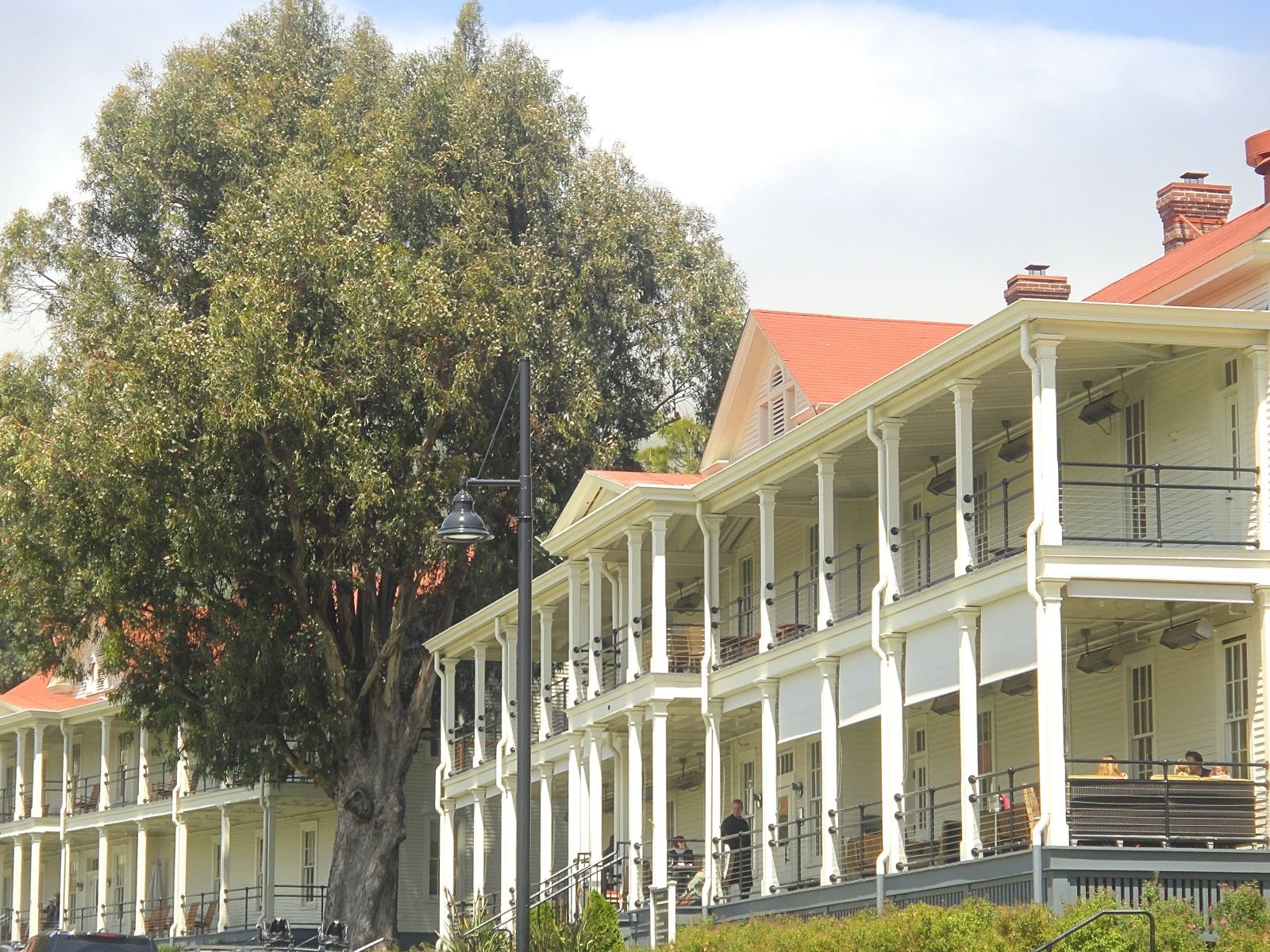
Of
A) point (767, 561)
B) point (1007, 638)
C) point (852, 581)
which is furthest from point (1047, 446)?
point (852, 581)

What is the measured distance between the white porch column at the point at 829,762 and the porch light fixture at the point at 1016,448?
3.75 meters

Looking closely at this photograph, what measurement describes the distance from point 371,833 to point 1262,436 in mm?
26501

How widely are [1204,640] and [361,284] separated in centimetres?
2123

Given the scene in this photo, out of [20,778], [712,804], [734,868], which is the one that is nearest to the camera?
[712,804]

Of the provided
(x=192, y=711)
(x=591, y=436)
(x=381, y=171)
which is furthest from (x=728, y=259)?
(x=192, y=711)

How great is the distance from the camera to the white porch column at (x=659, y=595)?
32.5 meters

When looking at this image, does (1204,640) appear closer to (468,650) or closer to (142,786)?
(468,650)

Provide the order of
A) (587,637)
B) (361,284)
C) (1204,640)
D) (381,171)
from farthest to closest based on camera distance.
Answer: (381,171), (361,284), (587,637), (1204,640)

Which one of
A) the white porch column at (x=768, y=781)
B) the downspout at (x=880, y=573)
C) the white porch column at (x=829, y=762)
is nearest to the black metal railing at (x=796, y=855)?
the white porch column at (x=768, y=781)

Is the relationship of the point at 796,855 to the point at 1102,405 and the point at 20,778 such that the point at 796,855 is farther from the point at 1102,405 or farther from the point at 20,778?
the point at 20,778

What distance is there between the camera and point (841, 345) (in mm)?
36469

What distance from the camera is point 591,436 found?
46.2m

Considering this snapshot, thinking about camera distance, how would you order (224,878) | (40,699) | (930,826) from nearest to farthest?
1. (930,826)
2. (224,878)
3. (40,699)

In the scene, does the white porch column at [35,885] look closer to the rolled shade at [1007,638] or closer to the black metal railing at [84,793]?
the black metal railing at [84,793]
